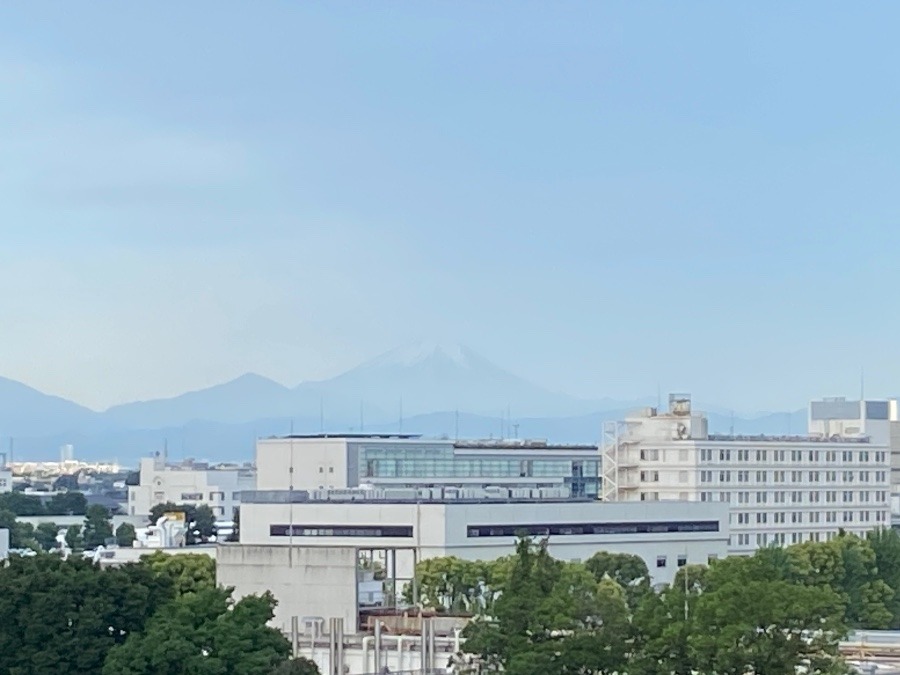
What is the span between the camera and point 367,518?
81250mm

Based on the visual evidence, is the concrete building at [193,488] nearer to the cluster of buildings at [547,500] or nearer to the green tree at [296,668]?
the cluster of buildings at [547,500]

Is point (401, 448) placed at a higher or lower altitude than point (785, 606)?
higher

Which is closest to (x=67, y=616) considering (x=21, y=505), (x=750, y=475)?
(x=750, y=475)

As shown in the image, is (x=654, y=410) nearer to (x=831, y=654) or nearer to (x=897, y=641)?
(x=897, y=641)

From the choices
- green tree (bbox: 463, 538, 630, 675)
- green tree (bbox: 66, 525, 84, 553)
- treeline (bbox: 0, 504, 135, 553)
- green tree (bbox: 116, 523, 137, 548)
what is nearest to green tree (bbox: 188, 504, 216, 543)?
green tree (bbox: 116, 523, 137, 548)

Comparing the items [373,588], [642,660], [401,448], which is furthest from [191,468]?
[642,660]

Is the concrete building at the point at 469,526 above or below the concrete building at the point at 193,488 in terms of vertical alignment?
below

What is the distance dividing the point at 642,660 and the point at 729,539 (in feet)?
198

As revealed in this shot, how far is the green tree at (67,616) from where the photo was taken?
41.2m

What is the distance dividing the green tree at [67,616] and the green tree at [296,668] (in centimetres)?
431

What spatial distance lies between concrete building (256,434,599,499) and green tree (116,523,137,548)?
8.95m

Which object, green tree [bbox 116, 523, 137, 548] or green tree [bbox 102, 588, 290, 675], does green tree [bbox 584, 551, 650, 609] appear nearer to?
green tree [bbox 102, 588, 290, 675]

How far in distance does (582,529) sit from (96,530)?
49285 millimetres

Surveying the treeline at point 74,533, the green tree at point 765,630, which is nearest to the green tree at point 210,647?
the green tree at point 765,630
